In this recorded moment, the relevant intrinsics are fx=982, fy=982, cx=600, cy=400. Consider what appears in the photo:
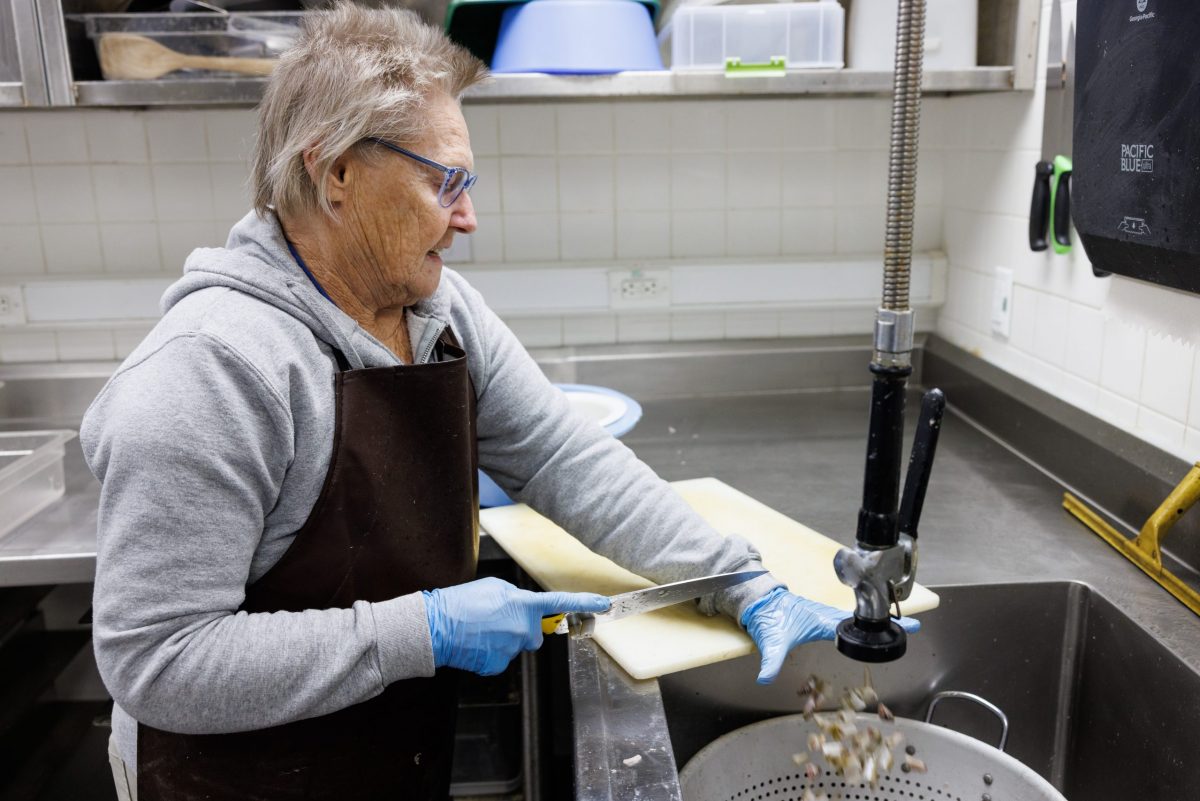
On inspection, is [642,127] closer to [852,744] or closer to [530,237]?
[530,237]

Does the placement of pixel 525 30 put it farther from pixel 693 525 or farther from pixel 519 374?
pixel 693 525

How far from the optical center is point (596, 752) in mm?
936

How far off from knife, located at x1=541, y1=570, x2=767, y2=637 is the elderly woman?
0.03 m

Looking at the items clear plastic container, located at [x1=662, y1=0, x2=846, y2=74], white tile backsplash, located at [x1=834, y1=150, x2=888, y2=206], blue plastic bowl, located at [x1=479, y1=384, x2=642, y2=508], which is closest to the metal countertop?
blue plastic bowl, located at [x1=479, y1=384, x2=642, y2=508]

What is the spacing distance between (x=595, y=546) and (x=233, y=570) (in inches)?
19.0

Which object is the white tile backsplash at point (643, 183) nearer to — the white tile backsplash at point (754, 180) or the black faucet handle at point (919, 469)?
the white tile backsplash at point (754, 180)

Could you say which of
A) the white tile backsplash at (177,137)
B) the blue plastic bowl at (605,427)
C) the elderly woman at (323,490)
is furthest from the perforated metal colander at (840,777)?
the white tile backsplash at (177,137)

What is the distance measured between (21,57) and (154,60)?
8.1 inches

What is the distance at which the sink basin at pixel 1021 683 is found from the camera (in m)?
1.16

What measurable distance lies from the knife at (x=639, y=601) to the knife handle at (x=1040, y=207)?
2.88 feet

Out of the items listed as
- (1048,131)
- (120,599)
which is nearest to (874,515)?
(120,599)

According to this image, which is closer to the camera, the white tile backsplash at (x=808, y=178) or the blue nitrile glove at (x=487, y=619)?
the blue nitrile glove at (x=487, y=619)

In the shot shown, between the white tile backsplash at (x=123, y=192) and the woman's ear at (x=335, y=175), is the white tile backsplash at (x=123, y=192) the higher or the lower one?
the lower one

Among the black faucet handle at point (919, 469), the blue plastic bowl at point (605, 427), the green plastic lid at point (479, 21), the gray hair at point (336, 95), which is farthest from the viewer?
the green plastic lid at point (479, 21)
